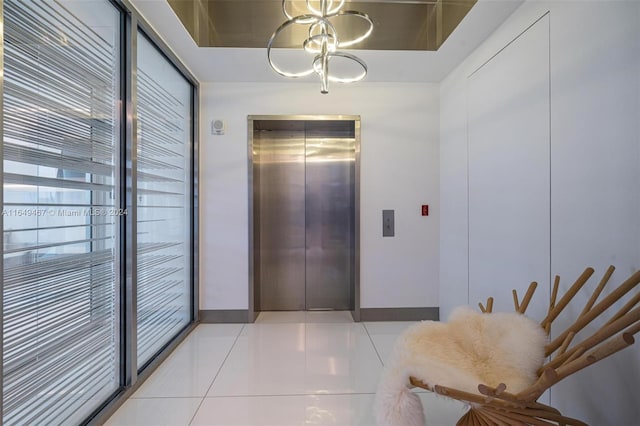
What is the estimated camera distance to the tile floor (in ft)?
5.92

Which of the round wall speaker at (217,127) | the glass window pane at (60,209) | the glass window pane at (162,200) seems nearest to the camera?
the glass window pane at (60,209)

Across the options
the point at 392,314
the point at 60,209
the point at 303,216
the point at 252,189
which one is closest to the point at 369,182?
the point at 303,216

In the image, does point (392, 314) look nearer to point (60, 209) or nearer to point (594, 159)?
point (594, 159)

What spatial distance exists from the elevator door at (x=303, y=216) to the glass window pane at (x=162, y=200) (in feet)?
2.74

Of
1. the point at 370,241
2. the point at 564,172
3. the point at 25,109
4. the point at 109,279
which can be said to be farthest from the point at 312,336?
the point at 25,109

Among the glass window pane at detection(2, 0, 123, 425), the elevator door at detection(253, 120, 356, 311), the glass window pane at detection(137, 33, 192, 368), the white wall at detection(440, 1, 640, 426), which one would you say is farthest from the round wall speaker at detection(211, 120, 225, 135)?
the white wall at detection(440, 1, 640, 426)

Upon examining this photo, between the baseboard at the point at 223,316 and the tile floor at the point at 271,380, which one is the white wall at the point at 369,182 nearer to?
the baseboard at the point at 223,316

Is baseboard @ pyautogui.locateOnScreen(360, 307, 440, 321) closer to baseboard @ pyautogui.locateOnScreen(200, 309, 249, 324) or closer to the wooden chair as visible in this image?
baseboard @ pyautogui.locateOnScreen(200, 309, 249, 324)

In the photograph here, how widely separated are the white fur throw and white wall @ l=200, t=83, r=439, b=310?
1.55m

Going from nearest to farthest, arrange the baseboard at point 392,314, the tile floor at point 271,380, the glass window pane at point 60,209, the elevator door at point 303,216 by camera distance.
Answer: the glass window pane at point 60,209
the tile floor at point 271,380
the baseboard at point 392,314
the elevator door at point 303,216

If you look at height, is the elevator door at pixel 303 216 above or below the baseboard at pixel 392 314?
above

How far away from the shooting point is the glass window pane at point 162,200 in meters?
2.22

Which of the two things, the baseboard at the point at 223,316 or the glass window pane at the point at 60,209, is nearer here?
the glass window pane at the point at 60,209

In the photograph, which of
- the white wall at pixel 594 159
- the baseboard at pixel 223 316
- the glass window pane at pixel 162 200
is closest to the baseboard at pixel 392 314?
the baseboard at pixel 223 316
